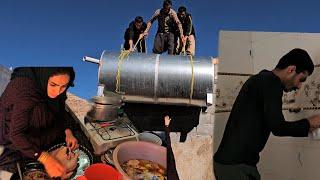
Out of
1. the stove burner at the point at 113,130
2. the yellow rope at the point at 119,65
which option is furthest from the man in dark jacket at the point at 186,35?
the stove burner at the point at 113,130

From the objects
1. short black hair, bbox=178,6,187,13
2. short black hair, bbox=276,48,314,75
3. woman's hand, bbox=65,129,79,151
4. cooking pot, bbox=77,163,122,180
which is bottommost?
cooking pot, bbox=77,163,122,180

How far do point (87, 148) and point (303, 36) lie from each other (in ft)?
6.19

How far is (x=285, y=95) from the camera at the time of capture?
3068 millimetres

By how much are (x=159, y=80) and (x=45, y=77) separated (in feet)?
2.54

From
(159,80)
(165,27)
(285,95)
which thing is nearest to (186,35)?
(165,27)

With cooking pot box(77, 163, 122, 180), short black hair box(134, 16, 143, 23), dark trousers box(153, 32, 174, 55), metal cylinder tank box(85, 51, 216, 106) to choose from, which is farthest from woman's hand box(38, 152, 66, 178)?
short black hair box(134, 16, 143, 23)

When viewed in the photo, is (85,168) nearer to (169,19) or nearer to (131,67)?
(131,67)

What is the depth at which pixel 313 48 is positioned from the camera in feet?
10.2

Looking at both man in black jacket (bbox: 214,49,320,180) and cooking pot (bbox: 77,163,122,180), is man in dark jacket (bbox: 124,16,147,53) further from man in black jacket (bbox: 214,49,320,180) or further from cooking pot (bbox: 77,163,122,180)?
man in black jacket (bbox: 214,49,320,180)

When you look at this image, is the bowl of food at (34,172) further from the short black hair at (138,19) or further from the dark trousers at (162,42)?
the short black hair at (138,19)

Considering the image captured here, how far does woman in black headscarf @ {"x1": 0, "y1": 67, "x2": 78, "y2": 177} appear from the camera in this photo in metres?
2.55

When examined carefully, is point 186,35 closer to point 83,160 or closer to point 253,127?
point 83,160

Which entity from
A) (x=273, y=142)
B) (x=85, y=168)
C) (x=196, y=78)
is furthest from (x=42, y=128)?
(x=273, y=142)

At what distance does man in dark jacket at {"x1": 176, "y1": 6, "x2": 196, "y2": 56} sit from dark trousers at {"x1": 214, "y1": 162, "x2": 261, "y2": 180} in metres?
1.44
